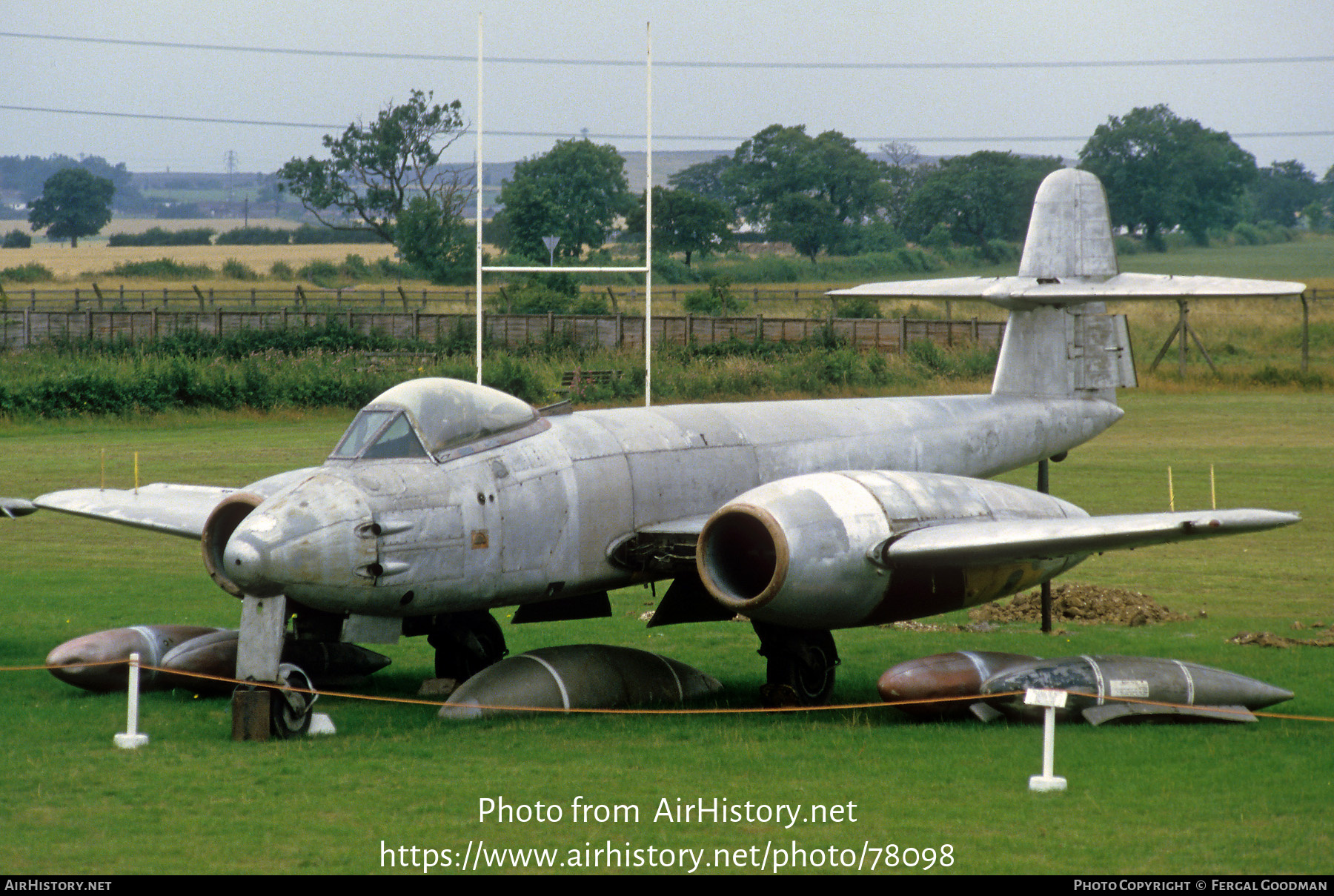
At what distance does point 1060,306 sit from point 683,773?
Answer: 888 cm

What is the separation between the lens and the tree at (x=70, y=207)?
14100cm

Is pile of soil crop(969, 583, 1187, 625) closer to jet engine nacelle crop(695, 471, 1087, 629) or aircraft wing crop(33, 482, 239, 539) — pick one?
jet engine nacelle crop(695, 471, 1087, 629)

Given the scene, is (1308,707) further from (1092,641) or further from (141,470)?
(141,470)

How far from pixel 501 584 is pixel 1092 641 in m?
7.55

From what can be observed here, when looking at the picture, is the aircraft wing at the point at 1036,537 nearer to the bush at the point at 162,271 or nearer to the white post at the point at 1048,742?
the white post at the point at 1048,742

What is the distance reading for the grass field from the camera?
26.5ft

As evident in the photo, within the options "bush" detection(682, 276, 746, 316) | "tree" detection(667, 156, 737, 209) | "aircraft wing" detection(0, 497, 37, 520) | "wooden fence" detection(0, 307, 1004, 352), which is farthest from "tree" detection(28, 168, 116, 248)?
"aircraft wing" detection(0, 497, 37, 520)

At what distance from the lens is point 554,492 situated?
11.9 meters

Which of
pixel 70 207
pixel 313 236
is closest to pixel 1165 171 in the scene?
pixel 313 236

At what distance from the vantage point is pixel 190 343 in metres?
47.3

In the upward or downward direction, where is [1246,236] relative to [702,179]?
downward

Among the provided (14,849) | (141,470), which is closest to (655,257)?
(141,470)

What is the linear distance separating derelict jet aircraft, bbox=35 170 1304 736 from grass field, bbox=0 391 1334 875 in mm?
1019

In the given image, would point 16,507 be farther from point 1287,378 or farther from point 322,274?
point 322,274
